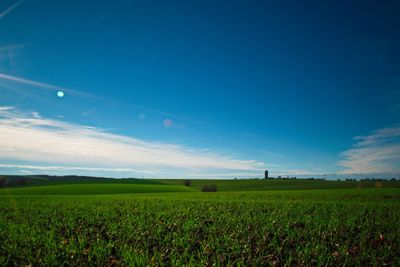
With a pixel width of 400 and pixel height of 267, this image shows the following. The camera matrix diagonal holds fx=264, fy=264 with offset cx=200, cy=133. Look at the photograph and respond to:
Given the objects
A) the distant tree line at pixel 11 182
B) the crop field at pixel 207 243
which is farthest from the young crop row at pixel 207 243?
the distant tree line at pixel 11 182

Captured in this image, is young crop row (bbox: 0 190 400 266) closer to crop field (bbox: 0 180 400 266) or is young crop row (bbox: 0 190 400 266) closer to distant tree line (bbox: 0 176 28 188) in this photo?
crop field (bbox: 0 180 400 266)

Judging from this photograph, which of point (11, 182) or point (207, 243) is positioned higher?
point (207, 243)

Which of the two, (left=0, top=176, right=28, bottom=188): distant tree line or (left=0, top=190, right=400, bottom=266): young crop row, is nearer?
(left=0, top=190, right=400, bottom=266): young crop row

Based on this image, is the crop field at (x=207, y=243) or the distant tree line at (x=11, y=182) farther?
the distant tree line at (x=11, y=182)

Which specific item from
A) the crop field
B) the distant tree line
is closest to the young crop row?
the crop field

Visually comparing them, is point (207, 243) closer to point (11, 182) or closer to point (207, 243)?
point (207, 243)

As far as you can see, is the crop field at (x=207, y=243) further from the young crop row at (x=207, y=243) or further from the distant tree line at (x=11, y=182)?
the distant tree line at (x=11, y=182)

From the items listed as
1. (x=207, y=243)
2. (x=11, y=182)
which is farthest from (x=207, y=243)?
(x=11, y=182)

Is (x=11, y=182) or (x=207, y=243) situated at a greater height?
(x=207, y=243)

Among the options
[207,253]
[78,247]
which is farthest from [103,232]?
[207,253]

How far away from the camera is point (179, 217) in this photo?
32.9 ft

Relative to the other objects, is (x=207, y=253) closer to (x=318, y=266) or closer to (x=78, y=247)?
(x=318, y=266)

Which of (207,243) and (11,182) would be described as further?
(11,182)

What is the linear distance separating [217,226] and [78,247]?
3989mm
